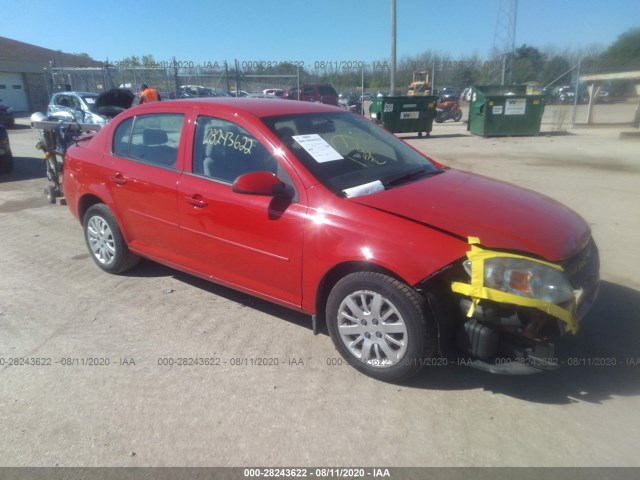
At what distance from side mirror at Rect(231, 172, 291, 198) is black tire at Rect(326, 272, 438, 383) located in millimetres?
743

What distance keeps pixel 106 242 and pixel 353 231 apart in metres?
2.91

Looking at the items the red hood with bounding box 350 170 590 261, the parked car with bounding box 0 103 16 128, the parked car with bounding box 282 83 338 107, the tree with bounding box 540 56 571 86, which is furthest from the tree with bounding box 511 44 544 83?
the red hood with bounding box 350 170 590 261

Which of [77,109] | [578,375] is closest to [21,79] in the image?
[77,109]

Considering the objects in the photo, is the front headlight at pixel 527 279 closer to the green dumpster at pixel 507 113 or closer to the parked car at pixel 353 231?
the parked car at pixel 353 231

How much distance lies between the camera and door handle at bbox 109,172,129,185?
430cm

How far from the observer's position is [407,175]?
12.2 feet

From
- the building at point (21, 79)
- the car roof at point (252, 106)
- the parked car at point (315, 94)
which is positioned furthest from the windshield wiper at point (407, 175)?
the building at point (21, 79)

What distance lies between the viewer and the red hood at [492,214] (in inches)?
112

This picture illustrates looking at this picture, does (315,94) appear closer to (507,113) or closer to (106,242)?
(507,113)

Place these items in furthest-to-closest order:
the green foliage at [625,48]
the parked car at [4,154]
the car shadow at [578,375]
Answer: the green foliage at [625,48] < the parked car at [4,154] < the car shadow at [578,375]

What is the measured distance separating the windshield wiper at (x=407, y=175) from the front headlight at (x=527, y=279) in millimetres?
1049

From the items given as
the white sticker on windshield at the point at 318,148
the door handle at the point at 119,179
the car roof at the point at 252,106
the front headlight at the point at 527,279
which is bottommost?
the front headlight at the point at 527,279

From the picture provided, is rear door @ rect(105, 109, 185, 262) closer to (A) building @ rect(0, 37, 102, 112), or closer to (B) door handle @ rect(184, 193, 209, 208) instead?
(B) door handle @ rect(184, 193, 209, 208)

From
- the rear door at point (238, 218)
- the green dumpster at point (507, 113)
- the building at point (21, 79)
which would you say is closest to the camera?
the rear door at point (238, 218)
